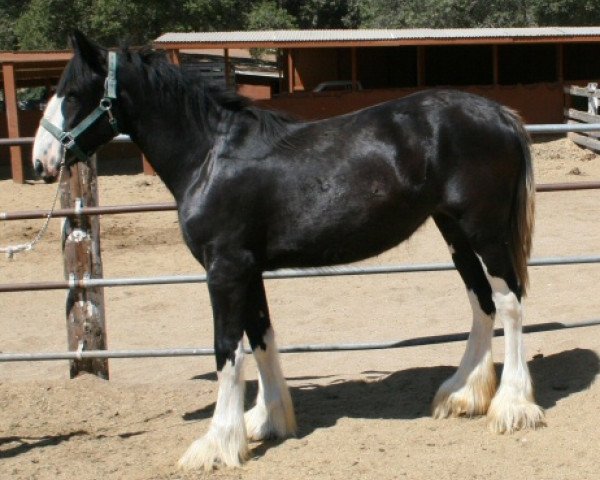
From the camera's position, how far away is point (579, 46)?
2480 centimetres

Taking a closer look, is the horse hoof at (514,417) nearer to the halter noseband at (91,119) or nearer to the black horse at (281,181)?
the black horse at (281,181)

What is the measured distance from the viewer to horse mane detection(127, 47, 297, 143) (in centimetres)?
425

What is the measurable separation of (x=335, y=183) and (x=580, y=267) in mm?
5174

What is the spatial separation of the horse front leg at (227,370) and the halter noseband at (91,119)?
32.0 inches

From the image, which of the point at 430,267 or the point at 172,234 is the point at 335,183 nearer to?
the point at 430,267

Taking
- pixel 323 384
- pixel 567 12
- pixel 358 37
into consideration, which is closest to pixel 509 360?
pixel 323 384

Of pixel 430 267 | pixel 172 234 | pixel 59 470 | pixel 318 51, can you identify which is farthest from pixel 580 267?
pixel 318 51

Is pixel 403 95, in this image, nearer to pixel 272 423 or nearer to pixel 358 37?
pixel 358 37

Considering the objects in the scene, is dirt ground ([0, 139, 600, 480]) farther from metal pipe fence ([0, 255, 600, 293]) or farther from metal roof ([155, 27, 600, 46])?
metal roof ([155, 27, 600, 46])

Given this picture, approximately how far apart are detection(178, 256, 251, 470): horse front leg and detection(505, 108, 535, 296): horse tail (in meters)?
1.29

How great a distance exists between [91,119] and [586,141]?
14.0m

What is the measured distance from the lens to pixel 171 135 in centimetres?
427

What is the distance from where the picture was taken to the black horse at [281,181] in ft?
13.5

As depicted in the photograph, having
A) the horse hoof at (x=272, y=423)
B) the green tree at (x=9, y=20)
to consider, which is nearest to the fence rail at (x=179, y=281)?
the horse hoof at (x=272, y=423)
